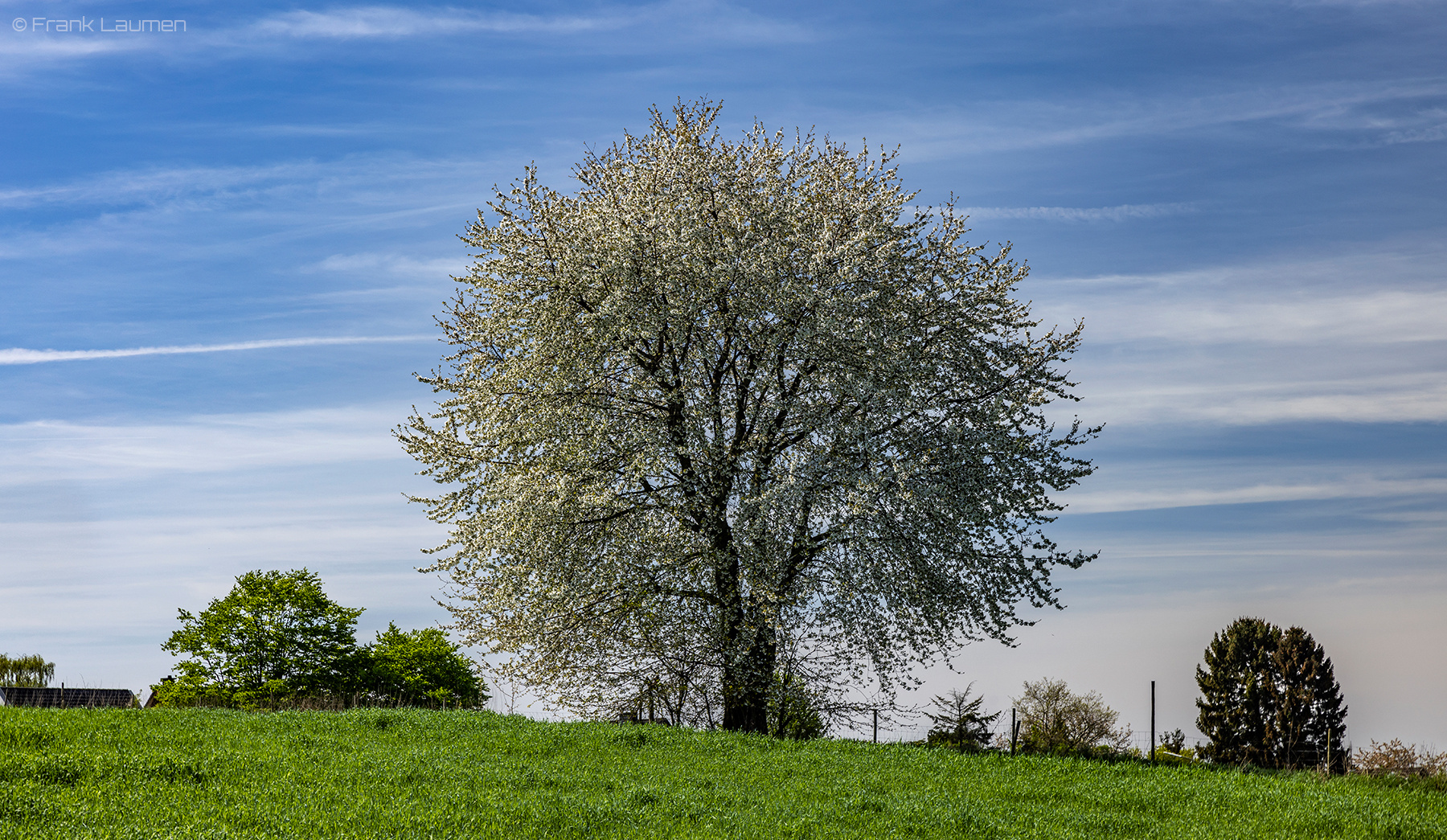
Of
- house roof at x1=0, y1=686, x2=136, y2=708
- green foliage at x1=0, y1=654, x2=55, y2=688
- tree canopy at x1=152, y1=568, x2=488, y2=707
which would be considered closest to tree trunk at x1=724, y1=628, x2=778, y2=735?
tree canopy at x1=152, y1=568, x2=488, y2=707

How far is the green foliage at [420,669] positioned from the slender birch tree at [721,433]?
734 inches

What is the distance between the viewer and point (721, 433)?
22.8 m

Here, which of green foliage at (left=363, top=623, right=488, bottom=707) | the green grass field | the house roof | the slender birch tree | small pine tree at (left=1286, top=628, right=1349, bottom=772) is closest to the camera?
the green grass field

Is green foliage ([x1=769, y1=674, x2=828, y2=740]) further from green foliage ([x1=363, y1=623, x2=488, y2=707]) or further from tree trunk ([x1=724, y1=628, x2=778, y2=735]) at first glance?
green foliage ([x1=363, y1=623, x2=488, y2=707])

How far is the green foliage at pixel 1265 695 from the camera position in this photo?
52.8 metres

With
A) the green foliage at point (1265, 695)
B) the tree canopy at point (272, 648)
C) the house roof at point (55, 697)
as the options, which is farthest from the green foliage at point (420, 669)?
the green foliage at point (1265, 695)

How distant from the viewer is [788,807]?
45.8 feet

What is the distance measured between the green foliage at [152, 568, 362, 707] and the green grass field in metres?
20.0

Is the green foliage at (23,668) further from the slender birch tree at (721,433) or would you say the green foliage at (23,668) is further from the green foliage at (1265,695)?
the green foliage at (1265,695)

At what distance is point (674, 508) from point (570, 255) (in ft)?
20.6

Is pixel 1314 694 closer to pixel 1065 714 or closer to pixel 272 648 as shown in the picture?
pixel 1065 714

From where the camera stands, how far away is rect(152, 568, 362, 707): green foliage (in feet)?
126

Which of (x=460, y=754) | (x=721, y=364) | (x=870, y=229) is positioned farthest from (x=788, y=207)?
(x=460, y=754)

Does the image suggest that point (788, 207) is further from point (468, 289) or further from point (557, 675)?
point (557, 675)
